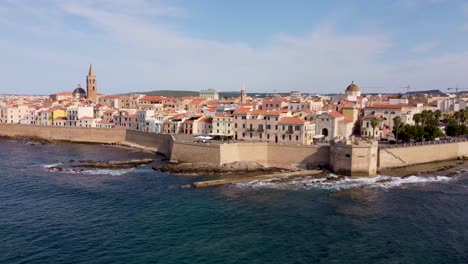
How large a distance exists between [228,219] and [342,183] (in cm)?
1840

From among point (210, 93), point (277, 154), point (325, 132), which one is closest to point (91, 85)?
point (210, 93)

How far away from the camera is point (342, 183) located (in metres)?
46.5

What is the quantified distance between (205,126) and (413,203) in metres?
43.4

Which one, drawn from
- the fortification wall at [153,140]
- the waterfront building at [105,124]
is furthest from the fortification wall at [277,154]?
the waterfront building at [105,124]

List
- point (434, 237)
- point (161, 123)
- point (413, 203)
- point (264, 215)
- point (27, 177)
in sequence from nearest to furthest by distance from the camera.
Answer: point (434, 237), point (264, 215), point (413, 203), point (27, 177), point (161, 123)

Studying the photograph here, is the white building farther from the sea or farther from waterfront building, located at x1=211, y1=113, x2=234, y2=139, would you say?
the sea

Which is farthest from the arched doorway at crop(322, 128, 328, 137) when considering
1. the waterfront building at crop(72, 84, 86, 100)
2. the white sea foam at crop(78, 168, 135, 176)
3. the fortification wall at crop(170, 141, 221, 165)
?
the waterfront building at crop(72, 84, 86, 100)

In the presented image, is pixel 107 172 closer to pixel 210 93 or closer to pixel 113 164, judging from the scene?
pixel 113 164

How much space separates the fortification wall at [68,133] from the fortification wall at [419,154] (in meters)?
50.0

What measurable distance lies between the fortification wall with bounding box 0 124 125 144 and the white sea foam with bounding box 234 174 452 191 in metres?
43.0

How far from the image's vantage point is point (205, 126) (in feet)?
245

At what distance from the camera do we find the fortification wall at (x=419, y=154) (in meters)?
54.5

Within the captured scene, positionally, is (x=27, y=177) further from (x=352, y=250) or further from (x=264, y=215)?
(x=352, y=250)

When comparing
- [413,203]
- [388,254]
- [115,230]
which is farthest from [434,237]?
[115,230]
